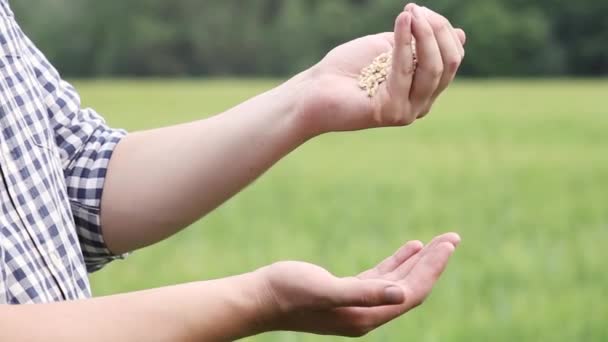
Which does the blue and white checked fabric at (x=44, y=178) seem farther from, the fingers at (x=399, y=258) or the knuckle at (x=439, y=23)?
the knuckle at (x=439, y=23)

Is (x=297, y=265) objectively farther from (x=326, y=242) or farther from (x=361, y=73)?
(x=326, y=242)

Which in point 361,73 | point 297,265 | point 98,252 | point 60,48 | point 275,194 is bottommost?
point 60,48

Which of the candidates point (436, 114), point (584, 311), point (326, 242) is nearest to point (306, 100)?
point (584, 311)

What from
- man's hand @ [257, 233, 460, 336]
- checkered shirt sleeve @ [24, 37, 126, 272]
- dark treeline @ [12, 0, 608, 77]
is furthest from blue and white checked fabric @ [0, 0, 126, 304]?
dark treeline @ [12, 0, 608, 77]

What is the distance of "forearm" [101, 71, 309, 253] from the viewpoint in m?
1.31

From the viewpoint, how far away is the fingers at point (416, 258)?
1082 mm

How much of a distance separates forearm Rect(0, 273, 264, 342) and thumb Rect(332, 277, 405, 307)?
0.09m

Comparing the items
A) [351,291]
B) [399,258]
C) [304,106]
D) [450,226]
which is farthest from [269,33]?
[351,291]

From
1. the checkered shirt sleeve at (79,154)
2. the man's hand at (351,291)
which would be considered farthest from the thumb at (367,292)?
the checkered shirt sleeve at (79,154)

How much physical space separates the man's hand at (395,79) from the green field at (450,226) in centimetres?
167

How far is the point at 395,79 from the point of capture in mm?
1208

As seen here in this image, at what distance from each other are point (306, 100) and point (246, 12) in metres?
37.9

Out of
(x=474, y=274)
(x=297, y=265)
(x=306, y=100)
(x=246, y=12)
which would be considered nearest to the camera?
(x=297, y=265)

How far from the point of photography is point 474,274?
3807mm
